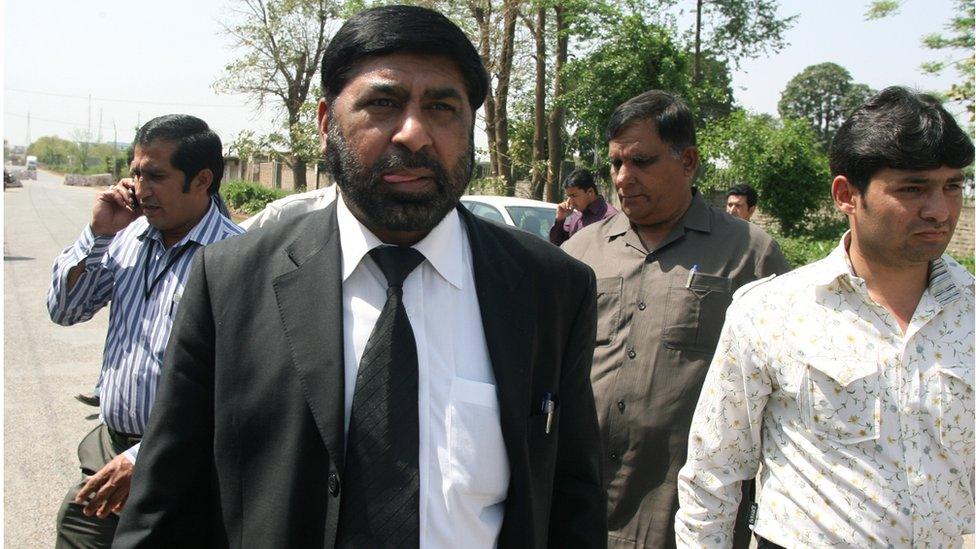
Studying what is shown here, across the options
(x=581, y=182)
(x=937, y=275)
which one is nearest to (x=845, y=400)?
(x=937, y=275)

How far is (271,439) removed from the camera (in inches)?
62.2

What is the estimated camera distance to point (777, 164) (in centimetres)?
1680

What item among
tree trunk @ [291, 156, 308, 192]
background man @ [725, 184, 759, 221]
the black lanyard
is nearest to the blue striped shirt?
the black lanyard

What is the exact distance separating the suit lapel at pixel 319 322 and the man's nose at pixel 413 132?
0.24 m

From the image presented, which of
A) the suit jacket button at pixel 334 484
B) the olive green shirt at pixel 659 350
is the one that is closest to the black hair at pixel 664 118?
the olive green shirt at pixel 659 350

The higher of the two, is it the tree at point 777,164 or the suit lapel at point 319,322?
the tree at point 777,164

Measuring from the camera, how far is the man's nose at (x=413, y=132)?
5.41ft

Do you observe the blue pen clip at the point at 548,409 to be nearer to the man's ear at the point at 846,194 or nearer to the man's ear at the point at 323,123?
the man's ear at the point at 323,123

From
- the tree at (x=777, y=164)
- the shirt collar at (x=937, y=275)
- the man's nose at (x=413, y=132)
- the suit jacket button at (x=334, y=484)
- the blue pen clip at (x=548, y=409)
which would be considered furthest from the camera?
the tree at (x=777, y=164)

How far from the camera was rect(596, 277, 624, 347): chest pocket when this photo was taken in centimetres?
319

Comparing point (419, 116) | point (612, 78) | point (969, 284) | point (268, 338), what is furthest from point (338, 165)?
point (612, 78)

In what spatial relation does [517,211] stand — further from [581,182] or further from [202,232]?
[202,232]

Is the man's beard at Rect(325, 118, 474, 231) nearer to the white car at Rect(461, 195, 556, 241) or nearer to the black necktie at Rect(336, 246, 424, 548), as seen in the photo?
the black necktie at Rect(336, 246, 424, 548)

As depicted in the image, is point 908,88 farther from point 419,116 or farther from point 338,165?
point 338,165
